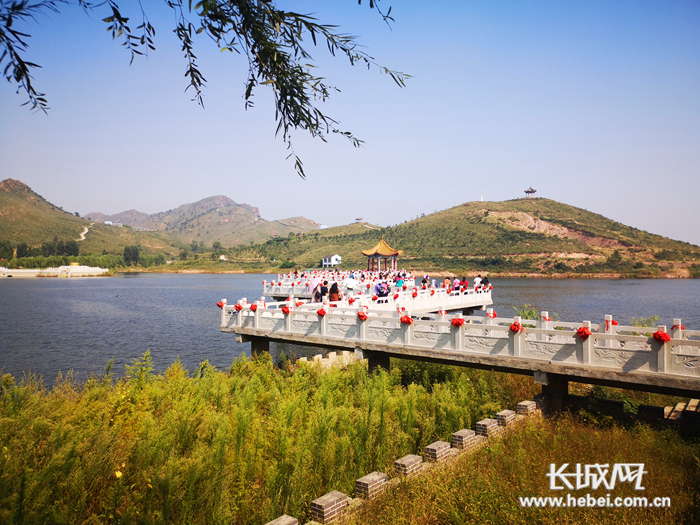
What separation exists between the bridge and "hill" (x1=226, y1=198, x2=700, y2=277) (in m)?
79.1

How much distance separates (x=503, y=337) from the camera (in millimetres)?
11617

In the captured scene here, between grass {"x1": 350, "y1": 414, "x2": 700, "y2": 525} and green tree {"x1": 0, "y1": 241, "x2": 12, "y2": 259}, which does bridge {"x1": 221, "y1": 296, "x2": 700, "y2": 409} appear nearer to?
grass {"x1": 350, "y1": 414, "x2": 700, "y2": 525}

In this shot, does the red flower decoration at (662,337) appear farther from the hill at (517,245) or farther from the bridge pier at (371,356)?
the hill at (517,245)

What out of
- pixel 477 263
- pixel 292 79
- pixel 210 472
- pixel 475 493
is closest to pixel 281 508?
pixel 210 472

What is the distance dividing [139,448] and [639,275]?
348ft

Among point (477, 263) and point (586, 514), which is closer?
point (586, 514)

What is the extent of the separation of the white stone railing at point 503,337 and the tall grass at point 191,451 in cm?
180

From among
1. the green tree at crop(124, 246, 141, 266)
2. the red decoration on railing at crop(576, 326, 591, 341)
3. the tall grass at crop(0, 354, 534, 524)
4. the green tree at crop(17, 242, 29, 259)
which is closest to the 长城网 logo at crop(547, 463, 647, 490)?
the tall grass at crop(0, 354, 534, 524)

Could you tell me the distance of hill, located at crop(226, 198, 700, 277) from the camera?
317 feet

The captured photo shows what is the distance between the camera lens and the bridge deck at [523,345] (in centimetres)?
916

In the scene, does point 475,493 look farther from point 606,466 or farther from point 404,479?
point 606,466

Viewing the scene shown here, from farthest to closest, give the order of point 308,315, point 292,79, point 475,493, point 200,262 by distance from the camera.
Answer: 1. point 200,262
2. point 308,315
3. point 475,493
4. point 292,79

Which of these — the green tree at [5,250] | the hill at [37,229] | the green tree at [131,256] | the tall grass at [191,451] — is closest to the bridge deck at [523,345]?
the tall grass at [191,451]

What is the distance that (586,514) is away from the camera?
216 inches
